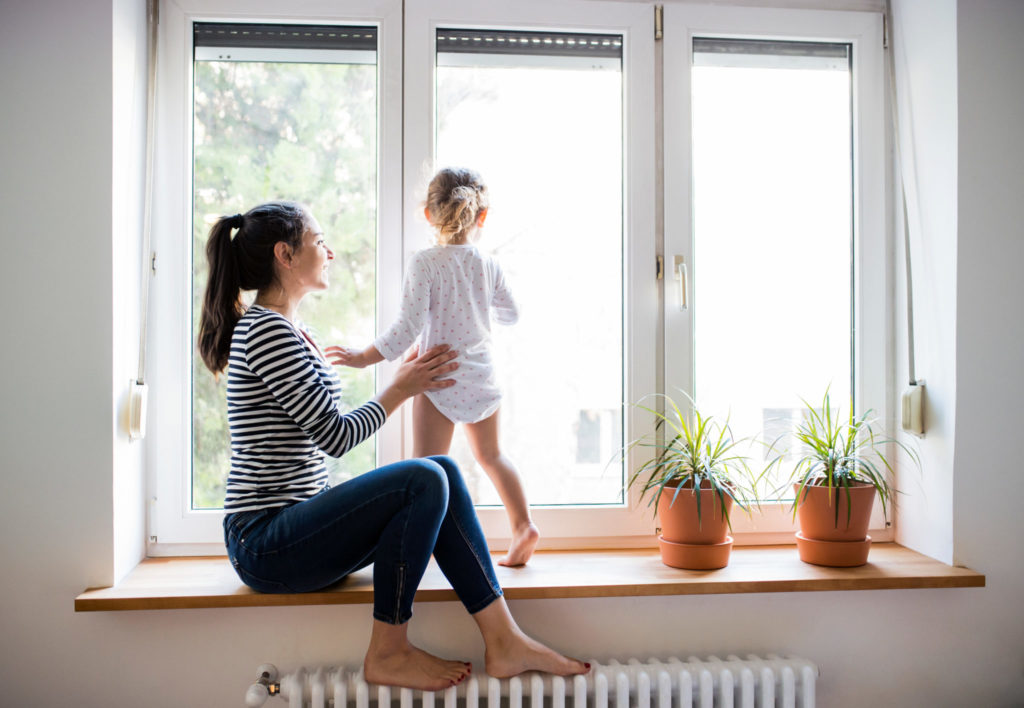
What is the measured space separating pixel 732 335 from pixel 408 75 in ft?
3.68

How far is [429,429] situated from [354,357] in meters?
0.25

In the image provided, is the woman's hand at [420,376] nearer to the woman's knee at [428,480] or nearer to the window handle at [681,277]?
the woman's knee at [428,480]

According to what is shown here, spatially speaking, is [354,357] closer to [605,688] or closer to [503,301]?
[503,301]

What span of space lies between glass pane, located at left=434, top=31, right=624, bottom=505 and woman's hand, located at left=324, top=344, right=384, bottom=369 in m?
0.34

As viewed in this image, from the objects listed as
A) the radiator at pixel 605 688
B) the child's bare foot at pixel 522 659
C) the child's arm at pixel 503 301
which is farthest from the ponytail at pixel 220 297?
the child's bare foot at pixel 522 659

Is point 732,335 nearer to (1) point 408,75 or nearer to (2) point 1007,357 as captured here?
(2) point 1007,357

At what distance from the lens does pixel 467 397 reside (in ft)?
5.74

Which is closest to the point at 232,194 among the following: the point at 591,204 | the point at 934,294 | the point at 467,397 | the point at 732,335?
the point at 467,397

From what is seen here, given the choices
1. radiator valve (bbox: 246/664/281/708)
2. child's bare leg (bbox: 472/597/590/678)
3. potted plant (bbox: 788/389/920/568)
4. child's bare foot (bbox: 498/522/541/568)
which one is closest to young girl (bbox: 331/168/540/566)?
child's bare foot (bbox: 498/522/541/568)

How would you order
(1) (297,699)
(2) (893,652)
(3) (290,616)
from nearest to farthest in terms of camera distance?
(1) (297,699) → (3) (290,616) → (2) (893,652)

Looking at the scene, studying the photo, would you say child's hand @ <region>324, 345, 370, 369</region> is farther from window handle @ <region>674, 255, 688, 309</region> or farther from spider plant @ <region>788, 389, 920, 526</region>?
spider plant @ <region>788, 389, 920, 526</region>

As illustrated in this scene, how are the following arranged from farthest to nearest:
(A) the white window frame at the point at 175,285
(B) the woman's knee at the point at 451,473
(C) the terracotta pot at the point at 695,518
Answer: (A) the white window frame at the point at 175,285, (C) the terracotta pot at the point at 695,518, (B) the woman's knee at the point at 451,473

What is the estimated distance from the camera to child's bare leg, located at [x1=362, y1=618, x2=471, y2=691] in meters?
→ 1.50

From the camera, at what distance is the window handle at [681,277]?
1.94m
